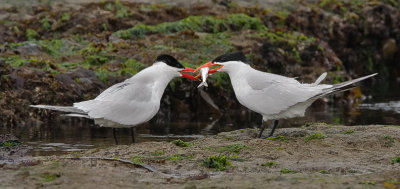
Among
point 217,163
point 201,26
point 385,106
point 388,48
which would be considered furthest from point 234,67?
point 388,48

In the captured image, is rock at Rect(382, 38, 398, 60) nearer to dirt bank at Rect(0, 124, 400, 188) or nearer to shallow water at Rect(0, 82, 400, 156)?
shallow water at Rect(0, 82, 400, 156)

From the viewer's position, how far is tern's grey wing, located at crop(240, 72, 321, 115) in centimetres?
855

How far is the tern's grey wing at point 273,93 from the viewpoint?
28.1 feet

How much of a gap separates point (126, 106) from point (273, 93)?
213 centimetres

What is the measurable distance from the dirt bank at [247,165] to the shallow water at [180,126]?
1.97 m

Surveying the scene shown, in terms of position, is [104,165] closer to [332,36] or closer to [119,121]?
[119,121]

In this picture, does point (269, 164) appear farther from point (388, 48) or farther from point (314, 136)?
point (388, 48)

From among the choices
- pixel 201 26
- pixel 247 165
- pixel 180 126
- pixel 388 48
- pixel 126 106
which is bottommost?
pixel 247 165

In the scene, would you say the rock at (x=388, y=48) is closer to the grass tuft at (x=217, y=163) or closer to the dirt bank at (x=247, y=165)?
the dirt bank at (x=247, y=165)

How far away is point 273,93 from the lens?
873 cm

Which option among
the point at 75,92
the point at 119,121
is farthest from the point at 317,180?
the point at 75,92

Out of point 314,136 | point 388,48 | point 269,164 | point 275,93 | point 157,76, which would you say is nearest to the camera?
point 269,164

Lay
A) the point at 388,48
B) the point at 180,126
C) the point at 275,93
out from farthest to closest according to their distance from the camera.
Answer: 1. the point at 388,48
2. the point at 180,126
3. the point at 275,93

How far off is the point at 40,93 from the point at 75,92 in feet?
2.57
